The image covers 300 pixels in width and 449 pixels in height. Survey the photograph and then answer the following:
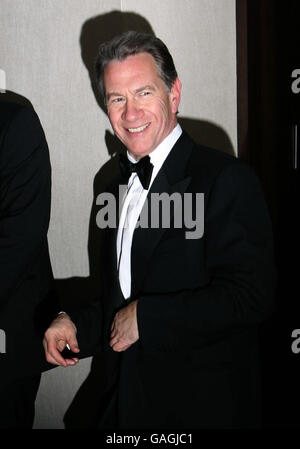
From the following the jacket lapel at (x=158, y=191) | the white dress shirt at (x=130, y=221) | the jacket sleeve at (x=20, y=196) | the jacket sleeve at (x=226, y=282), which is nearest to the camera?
the jacket sleeve at (x=226, y=282)

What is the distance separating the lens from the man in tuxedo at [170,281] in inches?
49.6

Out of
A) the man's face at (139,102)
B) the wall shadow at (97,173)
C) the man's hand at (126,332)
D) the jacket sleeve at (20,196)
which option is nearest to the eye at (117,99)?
→ the man's face at (139,102)

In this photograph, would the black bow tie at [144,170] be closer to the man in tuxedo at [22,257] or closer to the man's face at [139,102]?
the man's face at [139,102]

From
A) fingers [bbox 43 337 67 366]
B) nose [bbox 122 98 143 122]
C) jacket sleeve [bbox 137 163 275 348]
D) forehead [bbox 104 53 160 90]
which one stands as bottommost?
fingers [bbox 43 337 67 366]

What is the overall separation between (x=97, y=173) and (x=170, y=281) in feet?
3.44

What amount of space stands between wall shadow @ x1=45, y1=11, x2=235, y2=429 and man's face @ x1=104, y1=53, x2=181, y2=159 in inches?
30.3

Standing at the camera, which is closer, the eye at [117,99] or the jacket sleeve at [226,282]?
the jacket sleeve at [226,282]

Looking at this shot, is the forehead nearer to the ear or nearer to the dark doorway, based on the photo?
the ear

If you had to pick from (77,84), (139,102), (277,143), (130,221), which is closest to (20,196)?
(130,221)

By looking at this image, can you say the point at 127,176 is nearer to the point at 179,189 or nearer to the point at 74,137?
the point at 179,189

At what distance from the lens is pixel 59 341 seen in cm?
145

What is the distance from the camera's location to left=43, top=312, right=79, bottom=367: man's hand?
4.68 feet

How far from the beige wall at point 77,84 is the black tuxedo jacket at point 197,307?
0.87 meters

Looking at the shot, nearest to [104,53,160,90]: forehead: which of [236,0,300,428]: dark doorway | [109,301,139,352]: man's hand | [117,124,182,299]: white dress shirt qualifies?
[117,124,182,299]: white dress shirt
